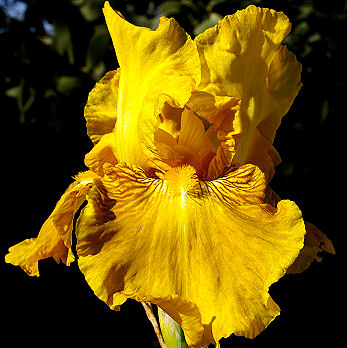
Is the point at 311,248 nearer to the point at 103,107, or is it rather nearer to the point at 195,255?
the point at 195,255

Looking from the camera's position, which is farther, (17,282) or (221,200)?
(17,282)

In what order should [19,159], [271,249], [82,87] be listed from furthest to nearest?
[19,159] < [82,87] < [271,249]

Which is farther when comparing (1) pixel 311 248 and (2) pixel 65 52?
(2) pixel 65 52

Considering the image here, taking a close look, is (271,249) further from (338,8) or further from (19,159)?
(338,8)

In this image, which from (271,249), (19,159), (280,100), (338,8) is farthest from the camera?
(338,8)

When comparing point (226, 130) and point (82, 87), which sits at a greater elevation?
point (226, 130)

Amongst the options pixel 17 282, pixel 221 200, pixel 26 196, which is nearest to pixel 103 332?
pixel 17 282

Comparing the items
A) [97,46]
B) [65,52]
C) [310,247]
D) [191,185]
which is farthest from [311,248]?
[65,52]
